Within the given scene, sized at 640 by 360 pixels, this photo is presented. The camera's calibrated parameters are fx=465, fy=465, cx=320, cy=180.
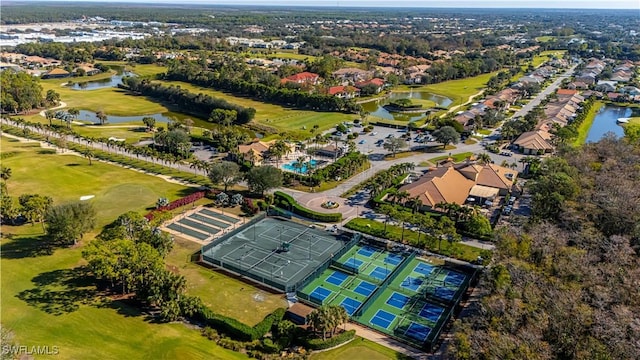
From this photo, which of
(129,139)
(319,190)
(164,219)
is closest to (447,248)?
(319,190)

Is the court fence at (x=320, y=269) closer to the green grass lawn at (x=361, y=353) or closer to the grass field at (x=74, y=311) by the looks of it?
the green grass lawn at (x=361, y=353)

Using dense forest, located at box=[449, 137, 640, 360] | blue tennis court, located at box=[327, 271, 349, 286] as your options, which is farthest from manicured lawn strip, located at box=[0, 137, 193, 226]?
dense forest, located at box=[449, 137, 640, 360]

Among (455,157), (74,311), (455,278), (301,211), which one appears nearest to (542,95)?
(455,157)

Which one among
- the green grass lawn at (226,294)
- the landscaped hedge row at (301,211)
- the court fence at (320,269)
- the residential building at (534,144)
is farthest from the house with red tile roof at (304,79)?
the green grass lawn at (226,294)

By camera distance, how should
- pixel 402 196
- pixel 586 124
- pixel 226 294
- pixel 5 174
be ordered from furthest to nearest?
pixel 586 124 < pixel 5 174 < pixel 402 196 < pixel 226 294

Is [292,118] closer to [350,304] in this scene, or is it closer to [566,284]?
[350,304]

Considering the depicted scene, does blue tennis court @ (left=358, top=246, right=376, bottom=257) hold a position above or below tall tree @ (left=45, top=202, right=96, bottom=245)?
below

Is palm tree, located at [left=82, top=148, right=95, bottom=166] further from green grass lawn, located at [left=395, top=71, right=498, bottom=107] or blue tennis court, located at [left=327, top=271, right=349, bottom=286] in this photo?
green grass lawn, located at [left=395, top=71, right=498, bottom=107]
